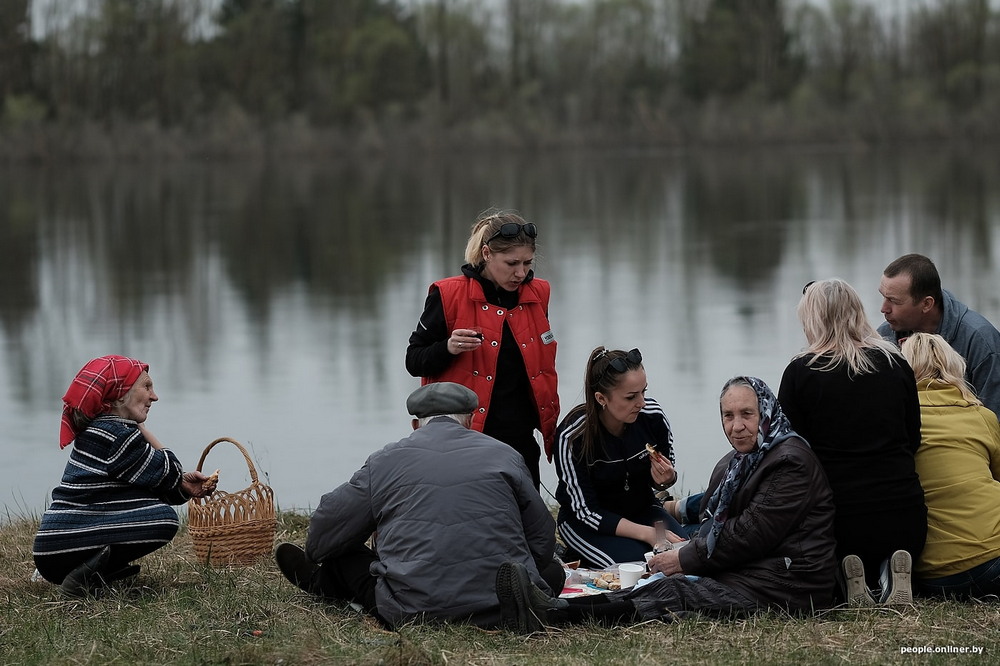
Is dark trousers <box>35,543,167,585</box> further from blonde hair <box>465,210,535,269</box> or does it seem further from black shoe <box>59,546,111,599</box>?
blonde hair <box>465,210,535,269</box>

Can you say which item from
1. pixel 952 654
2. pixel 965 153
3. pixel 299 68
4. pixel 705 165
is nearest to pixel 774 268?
pixel 952 654

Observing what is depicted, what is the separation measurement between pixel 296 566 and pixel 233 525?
2.42 feet

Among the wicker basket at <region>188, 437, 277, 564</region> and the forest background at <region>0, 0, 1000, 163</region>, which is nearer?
the wicker basket at <region>188, 437, 277, 564</region>

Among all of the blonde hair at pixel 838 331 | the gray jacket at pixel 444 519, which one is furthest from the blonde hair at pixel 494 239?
the blonde hair at pixel 838 331

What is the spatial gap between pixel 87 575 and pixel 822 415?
9.06 ft

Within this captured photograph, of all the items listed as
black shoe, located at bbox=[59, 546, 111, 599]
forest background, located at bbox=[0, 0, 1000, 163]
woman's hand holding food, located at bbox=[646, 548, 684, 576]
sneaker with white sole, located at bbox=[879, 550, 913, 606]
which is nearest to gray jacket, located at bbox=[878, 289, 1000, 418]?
sneaker with white sole, located at bbox=[879, 550, 913, 606]

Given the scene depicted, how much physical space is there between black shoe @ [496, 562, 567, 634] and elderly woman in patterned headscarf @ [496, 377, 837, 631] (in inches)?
3.7

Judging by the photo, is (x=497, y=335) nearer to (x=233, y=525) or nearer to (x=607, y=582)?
(x=607, y=582)

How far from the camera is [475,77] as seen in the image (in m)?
63.0

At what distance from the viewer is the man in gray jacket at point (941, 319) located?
562 cm

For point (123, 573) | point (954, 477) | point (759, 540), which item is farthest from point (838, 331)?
point (123, 573)

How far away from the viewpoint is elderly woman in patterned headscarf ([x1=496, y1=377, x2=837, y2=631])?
476 centimetres

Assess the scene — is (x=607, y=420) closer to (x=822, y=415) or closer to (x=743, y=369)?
(x=822, y=415)

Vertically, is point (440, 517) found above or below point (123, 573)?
above
